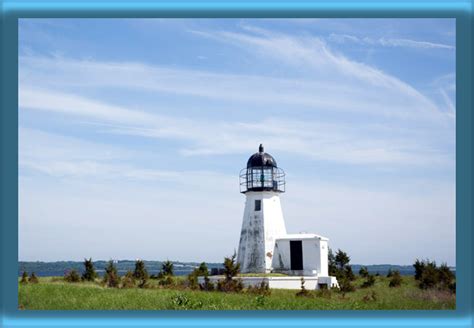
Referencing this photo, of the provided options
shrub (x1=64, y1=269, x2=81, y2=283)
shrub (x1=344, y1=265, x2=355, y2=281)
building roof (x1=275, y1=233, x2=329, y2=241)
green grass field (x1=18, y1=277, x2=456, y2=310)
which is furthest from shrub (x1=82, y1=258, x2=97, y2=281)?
shrub (x1=344, y1=265, x2=355, y2=281)

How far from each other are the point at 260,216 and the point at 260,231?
59 cm

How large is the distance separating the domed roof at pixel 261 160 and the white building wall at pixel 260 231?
3.80 ft

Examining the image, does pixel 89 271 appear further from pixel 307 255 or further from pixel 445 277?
pixel 445 277

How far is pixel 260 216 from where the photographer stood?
2555 centimetres

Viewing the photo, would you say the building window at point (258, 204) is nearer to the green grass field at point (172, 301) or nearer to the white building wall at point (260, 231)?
the white building wall at point (260, 231)

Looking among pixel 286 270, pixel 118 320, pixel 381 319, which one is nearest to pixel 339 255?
pixel 286 270

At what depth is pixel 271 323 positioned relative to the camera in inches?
508

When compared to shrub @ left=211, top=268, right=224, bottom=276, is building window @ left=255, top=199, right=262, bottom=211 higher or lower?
higher

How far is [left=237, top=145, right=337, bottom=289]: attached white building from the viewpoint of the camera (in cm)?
2491

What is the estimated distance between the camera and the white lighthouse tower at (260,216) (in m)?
25.3

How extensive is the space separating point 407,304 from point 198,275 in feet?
31.4

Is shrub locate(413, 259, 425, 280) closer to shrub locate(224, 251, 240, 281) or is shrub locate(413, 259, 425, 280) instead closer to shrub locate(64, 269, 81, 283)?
shrub locate(224, 251, 240, 281)
